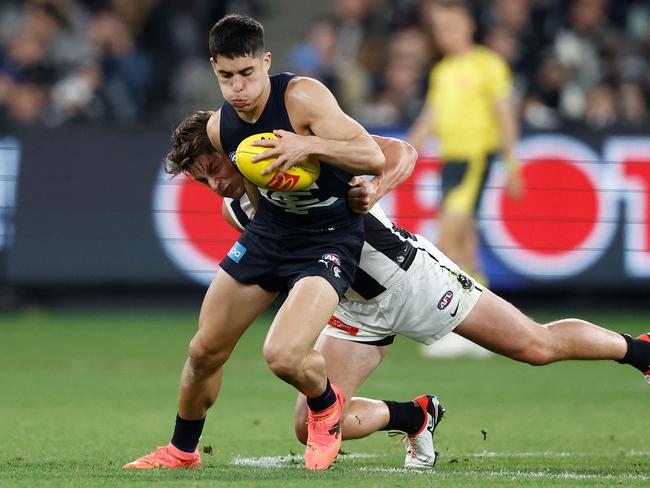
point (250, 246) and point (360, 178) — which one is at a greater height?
point (360, 178)

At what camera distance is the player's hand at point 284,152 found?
6.29 m

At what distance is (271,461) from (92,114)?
9.59 meters

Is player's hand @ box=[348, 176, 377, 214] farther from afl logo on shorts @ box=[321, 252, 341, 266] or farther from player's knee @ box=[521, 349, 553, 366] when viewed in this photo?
player's knee @ box=[521, 349, 553, 366]

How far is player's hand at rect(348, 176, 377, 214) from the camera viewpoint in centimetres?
664

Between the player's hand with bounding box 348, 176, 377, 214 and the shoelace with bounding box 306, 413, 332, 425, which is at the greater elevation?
the player's hand with bounding box 348, 176, 377, 214

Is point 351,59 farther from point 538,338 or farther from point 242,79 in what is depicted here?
point 242,79

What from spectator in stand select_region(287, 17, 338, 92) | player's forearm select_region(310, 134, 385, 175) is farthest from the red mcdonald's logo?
spectator in stand select_region(287, 17, 338, 92)

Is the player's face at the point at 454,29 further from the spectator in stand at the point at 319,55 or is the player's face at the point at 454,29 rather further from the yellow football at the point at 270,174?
the yellow football at the point at 270,174

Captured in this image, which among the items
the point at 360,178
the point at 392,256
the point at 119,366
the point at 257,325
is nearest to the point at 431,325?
the point at 392,256

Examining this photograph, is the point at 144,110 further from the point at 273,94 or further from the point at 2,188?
the point at 273,94

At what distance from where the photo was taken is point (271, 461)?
7.17 meters

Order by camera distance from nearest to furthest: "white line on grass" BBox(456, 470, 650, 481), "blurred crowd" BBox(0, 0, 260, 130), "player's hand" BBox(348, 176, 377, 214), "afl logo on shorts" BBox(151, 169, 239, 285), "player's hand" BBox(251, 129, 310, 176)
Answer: "player's hand" BBox(251, 129, 310, 176)
"white line on grass" BBox(456, 470, 650, 481)
"player's hand" BBox(348, 176, 377, 214)
"afl logo on shorts" BBox(151, 169, 239, 285)
"blurred crowd" BBox(0, 0, 260, 130)

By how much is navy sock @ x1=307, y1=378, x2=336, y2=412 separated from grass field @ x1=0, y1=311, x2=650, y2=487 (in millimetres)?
310

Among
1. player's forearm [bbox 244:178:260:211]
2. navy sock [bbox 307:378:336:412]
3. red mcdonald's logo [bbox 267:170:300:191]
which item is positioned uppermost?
red mcdonald's logo [bbox 267:170:300:191]
